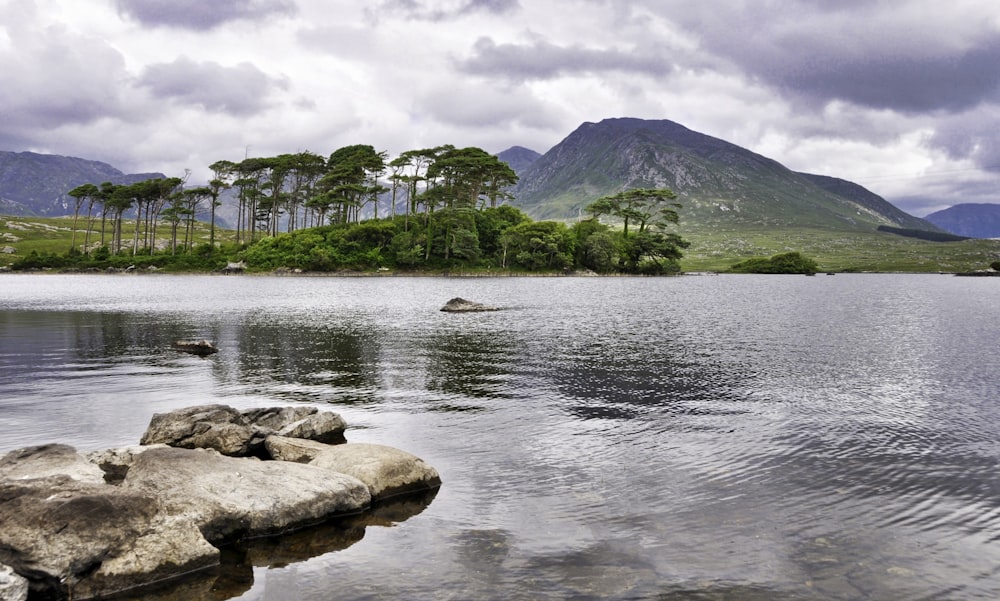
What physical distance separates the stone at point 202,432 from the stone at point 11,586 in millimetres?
8780

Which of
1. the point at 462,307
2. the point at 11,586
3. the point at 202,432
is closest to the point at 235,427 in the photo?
the point at 202,432

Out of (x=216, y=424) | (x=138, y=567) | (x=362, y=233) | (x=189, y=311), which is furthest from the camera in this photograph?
(x=362, y=233)

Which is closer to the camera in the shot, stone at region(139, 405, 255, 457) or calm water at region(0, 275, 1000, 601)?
calm water at region(0, 275, 1000, 601)

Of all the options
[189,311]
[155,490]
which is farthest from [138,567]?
[189,311]

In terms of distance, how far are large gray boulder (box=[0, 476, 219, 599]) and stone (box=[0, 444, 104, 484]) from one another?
1.16 meters

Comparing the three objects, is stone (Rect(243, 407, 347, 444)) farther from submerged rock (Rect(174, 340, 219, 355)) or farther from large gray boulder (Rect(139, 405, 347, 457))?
submerged rock (Rect(174, 340, 219, 355))

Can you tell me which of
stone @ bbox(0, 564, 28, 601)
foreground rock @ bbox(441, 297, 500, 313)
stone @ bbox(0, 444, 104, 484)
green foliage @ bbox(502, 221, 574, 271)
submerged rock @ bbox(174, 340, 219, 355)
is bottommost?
submerged rock @ bbox(174, 340, 219, 355)

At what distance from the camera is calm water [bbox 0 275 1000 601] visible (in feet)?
42.7

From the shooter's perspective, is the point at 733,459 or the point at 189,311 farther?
the point at 189,311

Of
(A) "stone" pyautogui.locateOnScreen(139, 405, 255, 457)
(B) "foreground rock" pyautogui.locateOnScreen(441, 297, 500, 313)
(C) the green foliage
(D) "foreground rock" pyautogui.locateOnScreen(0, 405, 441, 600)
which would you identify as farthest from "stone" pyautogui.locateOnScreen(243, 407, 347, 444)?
(C) the green foliage

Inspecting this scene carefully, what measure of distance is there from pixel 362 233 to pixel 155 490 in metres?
186

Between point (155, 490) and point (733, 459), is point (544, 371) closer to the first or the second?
point (733, 459)

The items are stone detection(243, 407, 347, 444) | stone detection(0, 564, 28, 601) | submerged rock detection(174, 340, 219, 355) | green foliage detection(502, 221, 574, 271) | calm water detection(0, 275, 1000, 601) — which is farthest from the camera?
green foliage detection(502, 221, 574, 271)

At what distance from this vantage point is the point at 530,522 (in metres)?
15.5
